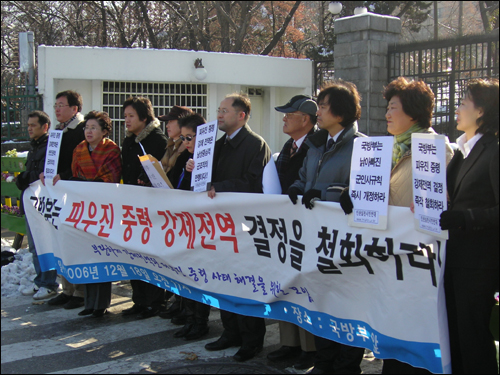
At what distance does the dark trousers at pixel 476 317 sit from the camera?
332cm

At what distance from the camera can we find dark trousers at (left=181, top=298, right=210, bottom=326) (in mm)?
5180

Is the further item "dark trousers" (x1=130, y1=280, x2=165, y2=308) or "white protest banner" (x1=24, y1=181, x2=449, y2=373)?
"dark trousers" (x1=130, y1=280, x2=165, y2=308)

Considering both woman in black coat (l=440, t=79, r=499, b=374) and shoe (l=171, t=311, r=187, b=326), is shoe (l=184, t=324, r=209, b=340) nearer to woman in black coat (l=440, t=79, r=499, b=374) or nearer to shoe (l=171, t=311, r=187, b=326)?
shoe (l=171, t=311, r=187, b=326)

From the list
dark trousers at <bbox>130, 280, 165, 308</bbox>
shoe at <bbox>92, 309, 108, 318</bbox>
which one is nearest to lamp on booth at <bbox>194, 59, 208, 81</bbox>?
dark trousers at <bbox>130, 280, 165, 308</bbox>

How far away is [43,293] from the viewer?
6.53 meters

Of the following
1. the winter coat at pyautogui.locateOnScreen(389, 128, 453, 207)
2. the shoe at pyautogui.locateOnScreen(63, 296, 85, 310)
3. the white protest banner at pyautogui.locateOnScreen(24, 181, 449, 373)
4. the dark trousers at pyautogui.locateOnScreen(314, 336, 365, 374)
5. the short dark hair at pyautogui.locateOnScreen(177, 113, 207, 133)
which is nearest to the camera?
the white protest banner at pyautogui.locateOnScreen(24, 181, 449, 373)

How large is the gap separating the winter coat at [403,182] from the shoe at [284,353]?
1557 mm

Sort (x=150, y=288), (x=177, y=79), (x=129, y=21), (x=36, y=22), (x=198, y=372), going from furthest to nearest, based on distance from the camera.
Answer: (x=129, y=21) → (x=36, y=22) → (x=177, y=79) → (x=150, y=288) → (x=198, y=372)

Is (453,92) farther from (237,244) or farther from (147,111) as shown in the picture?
(237,244)

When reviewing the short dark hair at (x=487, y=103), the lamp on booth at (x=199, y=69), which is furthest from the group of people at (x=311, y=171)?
the lamp on booth at (x=199, y=69)

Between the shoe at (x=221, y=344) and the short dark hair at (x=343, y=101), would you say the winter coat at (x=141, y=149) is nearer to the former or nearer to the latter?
the shoe at (x=221, y=344)

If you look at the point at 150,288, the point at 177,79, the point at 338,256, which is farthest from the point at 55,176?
the point at 177,79

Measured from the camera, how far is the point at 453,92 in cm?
1132

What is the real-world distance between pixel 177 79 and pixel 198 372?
34.7ft
